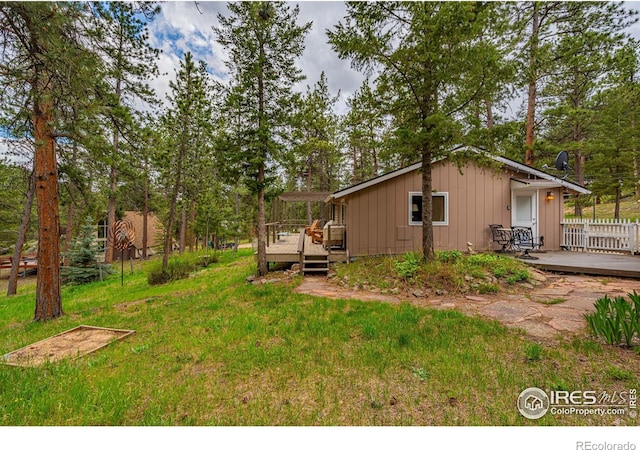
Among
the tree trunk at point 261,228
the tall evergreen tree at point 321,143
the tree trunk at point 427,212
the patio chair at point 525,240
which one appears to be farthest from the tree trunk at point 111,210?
the patio chair at point 525,240

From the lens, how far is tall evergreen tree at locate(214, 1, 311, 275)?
695 centimetres

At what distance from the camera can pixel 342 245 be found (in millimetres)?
9367

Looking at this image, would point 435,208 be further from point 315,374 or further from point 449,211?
point 315,374

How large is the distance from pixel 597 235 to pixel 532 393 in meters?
10.4

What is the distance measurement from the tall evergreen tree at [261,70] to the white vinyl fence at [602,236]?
11.1m

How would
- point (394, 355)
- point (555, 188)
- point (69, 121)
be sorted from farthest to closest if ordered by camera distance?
point (555, 188) < point (69, 121) < point (394, 355)

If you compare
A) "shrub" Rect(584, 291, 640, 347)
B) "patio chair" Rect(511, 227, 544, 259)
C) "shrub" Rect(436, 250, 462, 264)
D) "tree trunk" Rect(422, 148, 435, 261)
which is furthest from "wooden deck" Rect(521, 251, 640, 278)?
Answer: "shrub" Rect(584, 291, 640, 347)

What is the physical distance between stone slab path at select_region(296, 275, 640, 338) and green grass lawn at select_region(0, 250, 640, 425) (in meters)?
0.49

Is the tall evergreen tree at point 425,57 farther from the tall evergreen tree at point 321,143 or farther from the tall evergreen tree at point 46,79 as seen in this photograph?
the tall evergreen tree at point 321,143

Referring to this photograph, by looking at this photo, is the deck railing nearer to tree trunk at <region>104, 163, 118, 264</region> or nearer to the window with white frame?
the window with white frame

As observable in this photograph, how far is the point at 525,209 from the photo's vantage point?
9.69 metres

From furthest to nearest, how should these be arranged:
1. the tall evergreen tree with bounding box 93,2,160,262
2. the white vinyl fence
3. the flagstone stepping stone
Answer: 1. the white vinyl fence
2. the tall evergreen tree with bounding box 93,2,160,262
3. the flagstone stepping stone
